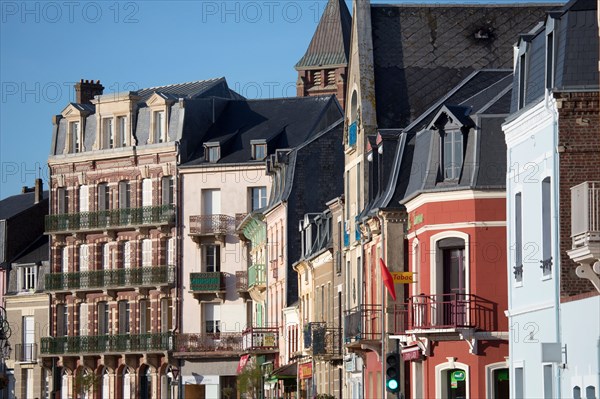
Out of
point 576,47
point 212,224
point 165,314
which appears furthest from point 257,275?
point 576,47

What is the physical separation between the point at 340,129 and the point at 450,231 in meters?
38.0

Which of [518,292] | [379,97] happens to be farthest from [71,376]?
[518,292]

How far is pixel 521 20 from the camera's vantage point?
167ft

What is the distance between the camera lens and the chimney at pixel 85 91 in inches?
4186

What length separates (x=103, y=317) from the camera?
97812 mm

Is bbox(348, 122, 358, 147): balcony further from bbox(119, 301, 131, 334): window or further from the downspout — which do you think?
bbox(119, 301, 131, 334): window

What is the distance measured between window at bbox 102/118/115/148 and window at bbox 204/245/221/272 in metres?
9.53

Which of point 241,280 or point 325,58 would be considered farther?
point 325,58

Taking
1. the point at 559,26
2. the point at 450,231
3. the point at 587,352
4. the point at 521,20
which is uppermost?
the point at 521,20

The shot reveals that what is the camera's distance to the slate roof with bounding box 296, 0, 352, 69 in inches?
4739

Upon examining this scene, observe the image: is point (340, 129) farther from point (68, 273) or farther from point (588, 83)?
point (588, 83)

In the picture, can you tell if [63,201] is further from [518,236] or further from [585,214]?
[585,214]

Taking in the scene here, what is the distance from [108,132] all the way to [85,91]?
374 inches

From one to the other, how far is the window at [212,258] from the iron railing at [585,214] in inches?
2538
